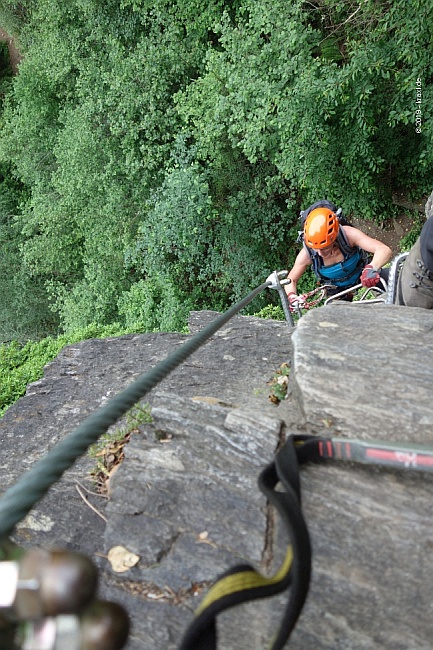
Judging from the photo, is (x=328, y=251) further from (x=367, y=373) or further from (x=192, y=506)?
(x=192, y=506)

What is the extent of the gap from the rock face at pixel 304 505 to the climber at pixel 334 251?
7.38ft

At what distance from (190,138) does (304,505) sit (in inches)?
481

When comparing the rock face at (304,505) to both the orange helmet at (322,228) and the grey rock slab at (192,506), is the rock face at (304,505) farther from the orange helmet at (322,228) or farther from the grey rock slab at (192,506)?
the orange helmet at (322,228)

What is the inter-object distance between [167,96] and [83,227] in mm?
4580

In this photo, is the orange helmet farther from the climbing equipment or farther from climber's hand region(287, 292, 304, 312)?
the climbing equipment

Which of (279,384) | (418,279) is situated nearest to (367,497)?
(279,384)

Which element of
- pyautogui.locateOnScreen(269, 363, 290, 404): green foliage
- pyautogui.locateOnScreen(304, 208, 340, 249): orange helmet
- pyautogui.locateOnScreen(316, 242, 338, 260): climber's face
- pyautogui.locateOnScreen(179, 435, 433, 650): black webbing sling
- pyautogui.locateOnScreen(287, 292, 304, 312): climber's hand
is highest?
pyautogui.locateOnScreen(304, 208, 340, 249): orange helmet

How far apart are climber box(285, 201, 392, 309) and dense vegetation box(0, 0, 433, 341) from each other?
128 inches

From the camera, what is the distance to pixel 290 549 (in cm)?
142

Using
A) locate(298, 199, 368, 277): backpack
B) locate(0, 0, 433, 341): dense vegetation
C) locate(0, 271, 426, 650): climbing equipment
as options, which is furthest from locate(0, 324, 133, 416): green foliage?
locate(0, 271, 426, 650): climbing equipment

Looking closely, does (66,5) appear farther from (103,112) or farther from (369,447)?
(369,447)

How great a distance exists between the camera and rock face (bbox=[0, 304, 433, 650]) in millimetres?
1793

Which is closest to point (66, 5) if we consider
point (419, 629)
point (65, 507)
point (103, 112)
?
point (103, 112)

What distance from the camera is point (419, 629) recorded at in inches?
66.7
